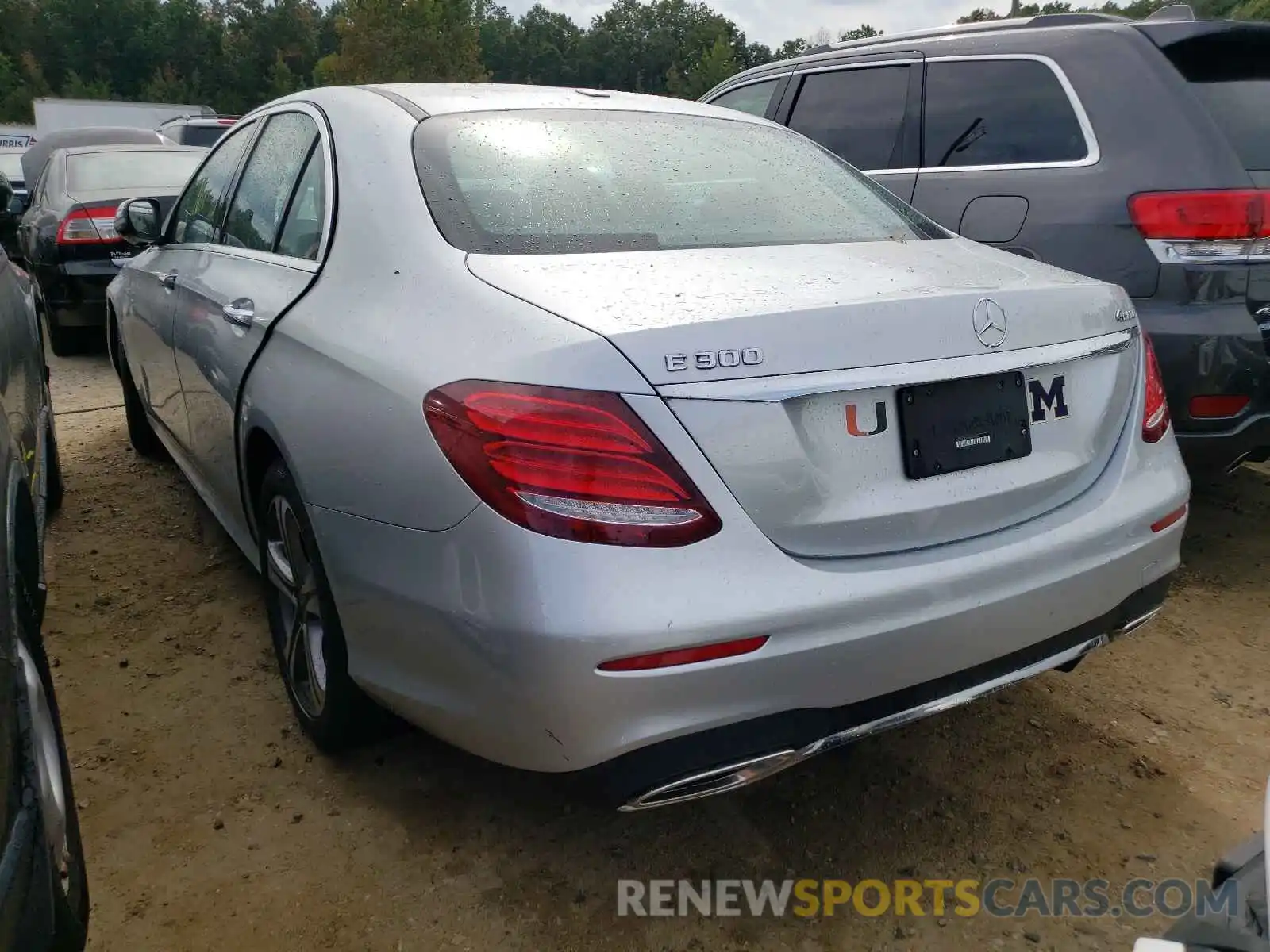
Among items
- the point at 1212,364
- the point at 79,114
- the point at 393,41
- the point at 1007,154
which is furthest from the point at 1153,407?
the point at 393,41

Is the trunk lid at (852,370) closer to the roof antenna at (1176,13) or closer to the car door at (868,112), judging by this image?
the car door at (868,112)

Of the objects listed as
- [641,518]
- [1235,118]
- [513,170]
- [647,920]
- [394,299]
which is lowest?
[647,920]

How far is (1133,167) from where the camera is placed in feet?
10.6

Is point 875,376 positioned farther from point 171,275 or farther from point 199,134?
point 199,134

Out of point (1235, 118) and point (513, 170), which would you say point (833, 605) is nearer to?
point (513, 170)

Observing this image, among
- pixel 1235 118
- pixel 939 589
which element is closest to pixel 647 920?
pixel 939 589

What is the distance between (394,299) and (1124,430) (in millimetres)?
1519

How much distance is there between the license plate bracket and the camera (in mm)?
1687

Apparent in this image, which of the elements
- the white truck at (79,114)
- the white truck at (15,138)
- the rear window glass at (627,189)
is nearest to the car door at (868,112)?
the rear window glass at (627,189)

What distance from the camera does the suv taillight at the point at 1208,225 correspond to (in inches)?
118

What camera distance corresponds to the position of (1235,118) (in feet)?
10.7

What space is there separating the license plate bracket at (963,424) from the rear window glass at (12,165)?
68.3 ft

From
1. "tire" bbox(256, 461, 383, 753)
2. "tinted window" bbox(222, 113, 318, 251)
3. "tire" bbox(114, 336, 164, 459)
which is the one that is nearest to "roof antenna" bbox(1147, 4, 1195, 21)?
"tinted window" bbox(222, 113, 318, 251)

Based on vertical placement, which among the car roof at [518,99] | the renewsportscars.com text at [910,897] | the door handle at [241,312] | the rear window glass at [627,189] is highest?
the car roof at [518,99]
